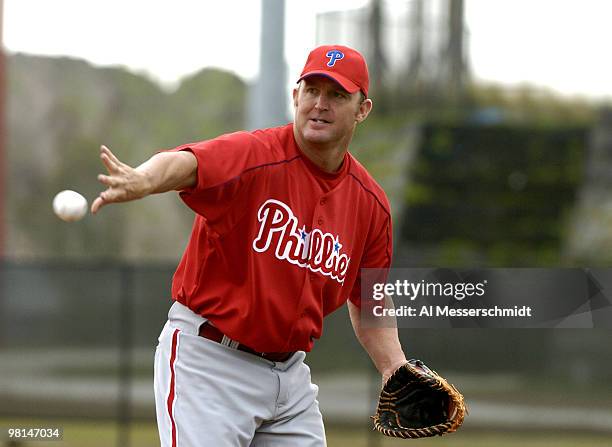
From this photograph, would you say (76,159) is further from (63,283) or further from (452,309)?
(452,309)

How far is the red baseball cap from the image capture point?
420 cm

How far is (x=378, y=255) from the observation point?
4680 millimetres

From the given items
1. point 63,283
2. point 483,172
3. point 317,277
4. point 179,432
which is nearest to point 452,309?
point 317,277

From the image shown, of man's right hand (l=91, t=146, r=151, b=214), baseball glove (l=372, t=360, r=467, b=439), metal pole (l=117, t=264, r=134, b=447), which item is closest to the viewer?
man's right hand (l=91, t=146, r=151, b=214)

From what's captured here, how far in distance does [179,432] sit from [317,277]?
0.80m

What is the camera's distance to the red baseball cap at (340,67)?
13.8ft

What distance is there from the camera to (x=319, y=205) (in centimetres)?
429

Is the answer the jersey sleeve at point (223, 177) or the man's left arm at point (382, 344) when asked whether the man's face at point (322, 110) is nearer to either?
the jersey sleeve at point (223, 177)

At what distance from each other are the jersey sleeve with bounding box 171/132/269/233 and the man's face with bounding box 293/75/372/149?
20 cm

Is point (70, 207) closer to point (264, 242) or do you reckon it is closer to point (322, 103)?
point (264, 242)

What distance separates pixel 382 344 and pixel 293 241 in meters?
0.80

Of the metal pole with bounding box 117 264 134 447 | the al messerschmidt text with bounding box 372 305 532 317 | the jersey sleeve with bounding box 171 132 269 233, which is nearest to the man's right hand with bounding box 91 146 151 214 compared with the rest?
the jersey sleeve with bounding box 171 132 269 233

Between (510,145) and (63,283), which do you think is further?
(510,145)

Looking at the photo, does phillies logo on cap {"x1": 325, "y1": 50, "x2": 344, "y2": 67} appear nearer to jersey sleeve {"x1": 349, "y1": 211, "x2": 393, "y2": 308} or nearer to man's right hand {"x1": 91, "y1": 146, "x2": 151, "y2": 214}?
jersey sleeve {"x1": 349, "y1": 211, "x2": 393, "y2": 308}
